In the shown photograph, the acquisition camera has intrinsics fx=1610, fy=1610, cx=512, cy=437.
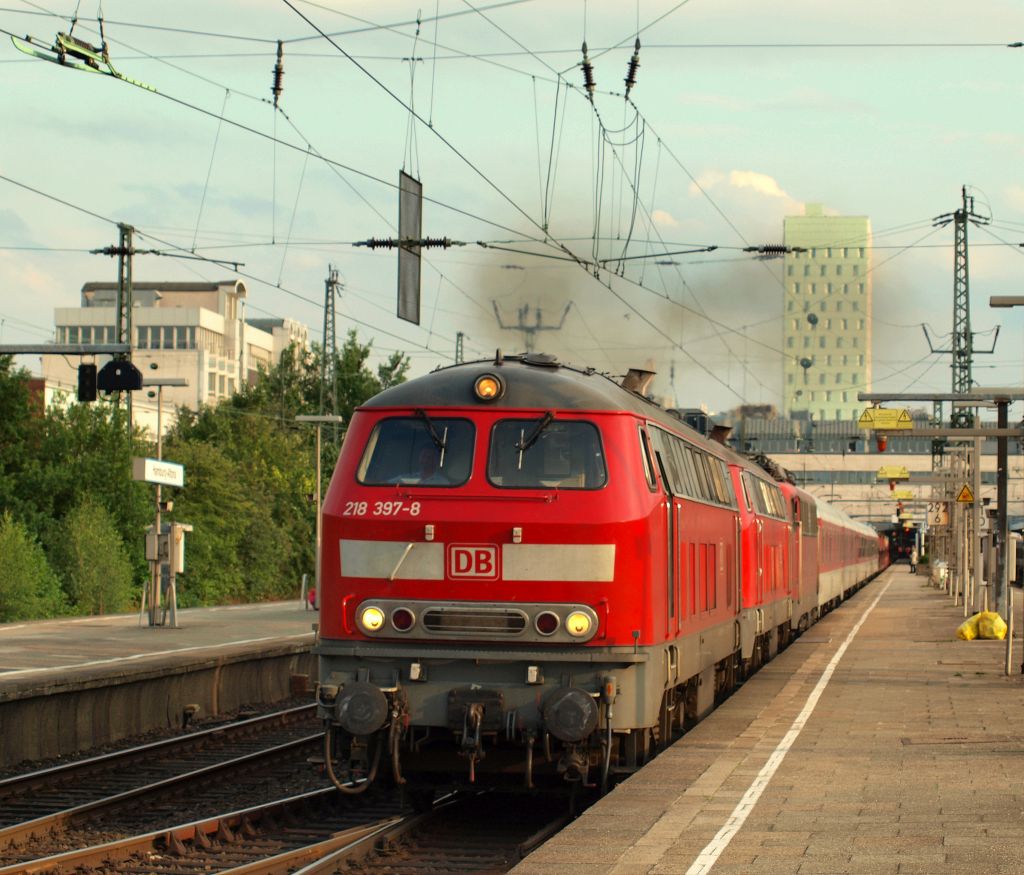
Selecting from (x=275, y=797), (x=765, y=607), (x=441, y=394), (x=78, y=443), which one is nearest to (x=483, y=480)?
(x=441, y=394)

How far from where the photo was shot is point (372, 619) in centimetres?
1209

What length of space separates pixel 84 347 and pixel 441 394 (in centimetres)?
1327

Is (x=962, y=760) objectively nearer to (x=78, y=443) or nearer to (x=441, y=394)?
(x=441, y=394)

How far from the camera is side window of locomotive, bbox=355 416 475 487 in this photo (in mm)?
12469

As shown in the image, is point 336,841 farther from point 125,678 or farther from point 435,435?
point 125,678

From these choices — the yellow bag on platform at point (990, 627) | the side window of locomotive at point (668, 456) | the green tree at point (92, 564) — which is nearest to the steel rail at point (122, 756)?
the side window of locomotive at point (668, 456)

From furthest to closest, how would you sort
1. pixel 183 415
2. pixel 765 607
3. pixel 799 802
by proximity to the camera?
pixel 183 415 < pixel 765 607 < pixel 799 802

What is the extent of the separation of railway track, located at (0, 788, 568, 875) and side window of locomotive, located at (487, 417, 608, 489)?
2.65m

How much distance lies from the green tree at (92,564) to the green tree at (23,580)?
9.54ft

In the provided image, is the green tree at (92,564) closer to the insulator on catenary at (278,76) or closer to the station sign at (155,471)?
the station sign at (155,471)

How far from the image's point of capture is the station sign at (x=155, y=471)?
3346 centimetres

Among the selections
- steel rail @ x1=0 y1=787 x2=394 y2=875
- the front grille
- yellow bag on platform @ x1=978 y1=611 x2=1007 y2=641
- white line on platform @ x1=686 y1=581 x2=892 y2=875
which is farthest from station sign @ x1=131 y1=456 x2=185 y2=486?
the front grille

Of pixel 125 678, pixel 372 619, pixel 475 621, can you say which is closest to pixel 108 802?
pixel 372 619

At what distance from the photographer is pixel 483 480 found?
1237 centimetres
